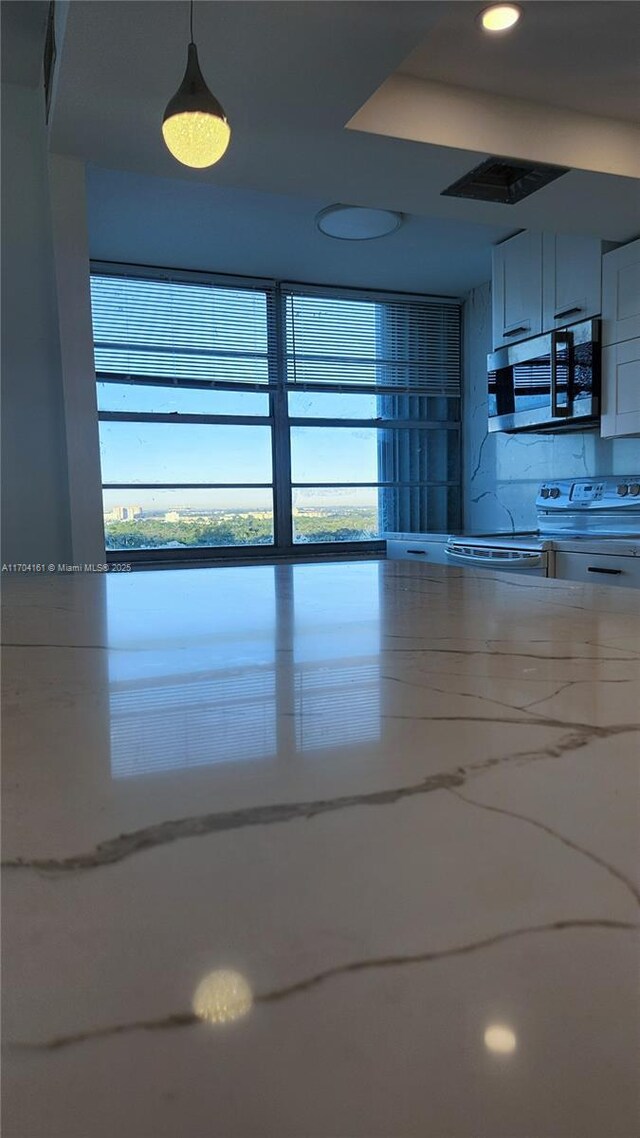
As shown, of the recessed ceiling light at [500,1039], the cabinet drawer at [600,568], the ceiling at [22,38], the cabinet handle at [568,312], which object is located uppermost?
the ceiling at [22,38]

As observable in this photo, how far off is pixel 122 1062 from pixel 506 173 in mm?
2756

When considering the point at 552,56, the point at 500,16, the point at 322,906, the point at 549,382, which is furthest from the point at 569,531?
the point at 322,906

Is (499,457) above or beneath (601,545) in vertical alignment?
above

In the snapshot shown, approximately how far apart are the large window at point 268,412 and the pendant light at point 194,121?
266 cm

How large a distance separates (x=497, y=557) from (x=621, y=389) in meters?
0.93

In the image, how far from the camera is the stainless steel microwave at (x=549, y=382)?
3.22 metres

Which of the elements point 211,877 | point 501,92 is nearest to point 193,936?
point 211,877

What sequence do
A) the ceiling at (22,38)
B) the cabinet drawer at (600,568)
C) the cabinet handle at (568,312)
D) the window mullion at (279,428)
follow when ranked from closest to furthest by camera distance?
the ceiling at (22,38) < the cabinet drawer at (600,568) < the cabinet handle at (568,312) < the window mullion at (279,428)

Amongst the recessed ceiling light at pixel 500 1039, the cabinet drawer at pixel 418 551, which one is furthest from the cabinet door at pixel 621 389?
the recessed ceiling light at pixel 500 1039

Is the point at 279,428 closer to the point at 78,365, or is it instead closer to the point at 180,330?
the point at 180,330

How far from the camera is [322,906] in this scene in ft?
1.09

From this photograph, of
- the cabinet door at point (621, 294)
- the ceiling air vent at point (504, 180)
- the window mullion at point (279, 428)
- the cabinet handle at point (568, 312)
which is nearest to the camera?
the ceiling air vent at point (504, 180)

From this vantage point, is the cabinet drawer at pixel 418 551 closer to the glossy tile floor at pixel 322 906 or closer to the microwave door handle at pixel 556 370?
the microwave door handle at pixel 556 370

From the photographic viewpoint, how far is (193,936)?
0.31 metres
